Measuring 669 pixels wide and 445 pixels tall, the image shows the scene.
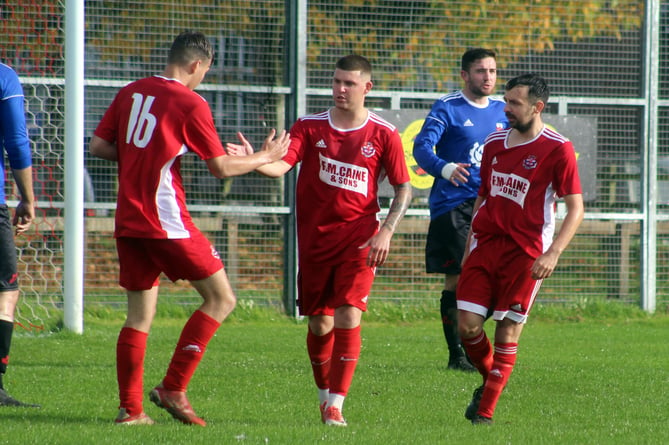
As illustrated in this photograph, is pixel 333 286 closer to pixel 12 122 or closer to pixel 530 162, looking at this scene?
pixel 530 162

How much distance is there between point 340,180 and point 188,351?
1.35 metres

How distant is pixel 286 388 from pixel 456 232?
1983 mm

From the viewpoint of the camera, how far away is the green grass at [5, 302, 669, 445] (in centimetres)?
531

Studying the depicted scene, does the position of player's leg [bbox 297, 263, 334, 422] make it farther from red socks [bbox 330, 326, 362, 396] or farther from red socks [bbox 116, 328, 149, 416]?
red socks [bbox 116, 328, 149, 416]

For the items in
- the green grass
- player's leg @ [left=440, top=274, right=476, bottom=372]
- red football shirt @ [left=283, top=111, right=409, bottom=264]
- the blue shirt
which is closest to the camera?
the green grass

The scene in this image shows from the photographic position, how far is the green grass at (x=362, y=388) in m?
5.31

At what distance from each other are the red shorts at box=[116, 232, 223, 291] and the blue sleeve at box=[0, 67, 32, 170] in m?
1.31

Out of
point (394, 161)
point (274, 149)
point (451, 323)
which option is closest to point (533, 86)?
point (394, 161)

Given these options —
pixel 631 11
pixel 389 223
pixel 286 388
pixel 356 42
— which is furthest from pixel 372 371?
pixel 631 11

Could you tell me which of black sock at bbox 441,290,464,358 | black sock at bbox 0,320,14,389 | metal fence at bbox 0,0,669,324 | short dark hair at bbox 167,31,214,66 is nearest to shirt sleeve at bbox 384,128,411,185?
short dark hair at bbox 167,31,214,66

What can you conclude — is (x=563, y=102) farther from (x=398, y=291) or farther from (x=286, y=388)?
(x=286, y=388)

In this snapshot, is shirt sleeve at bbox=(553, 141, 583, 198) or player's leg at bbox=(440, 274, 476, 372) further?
player's leg at bbox=(440, 274, 476, 372)

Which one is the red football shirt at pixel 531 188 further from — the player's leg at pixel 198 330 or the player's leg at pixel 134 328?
the player's leg at pixel 134 328

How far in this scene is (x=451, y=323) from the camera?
27.5 ft
